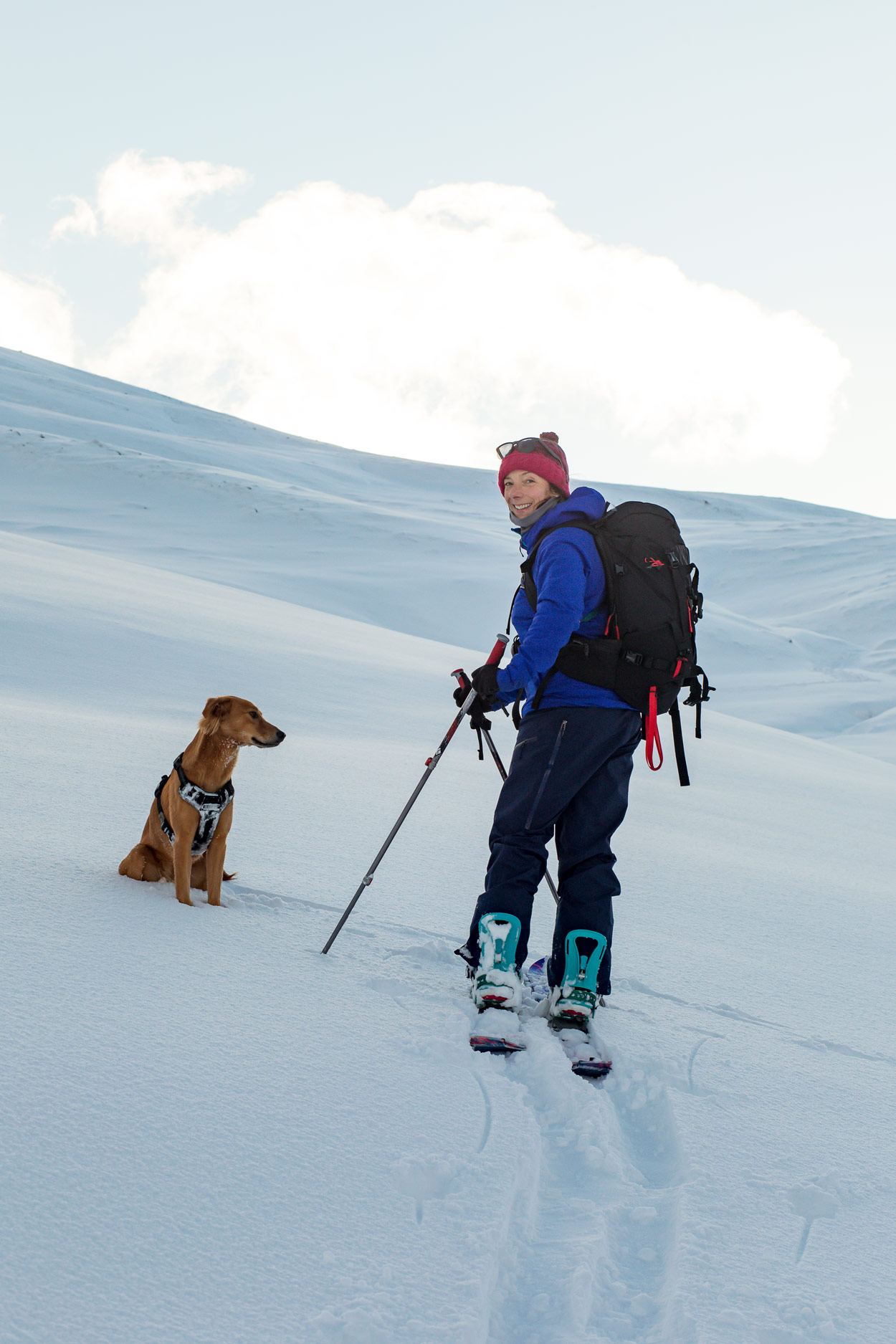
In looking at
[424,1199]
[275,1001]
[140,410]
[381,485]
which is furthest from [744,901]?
[140,410]

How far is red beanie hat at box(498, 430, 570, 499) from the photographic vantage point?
2799 millimetres

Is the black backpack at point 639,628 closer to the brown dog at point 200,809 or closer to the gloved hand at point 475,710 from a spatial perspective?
the gloved hand at point 475,710

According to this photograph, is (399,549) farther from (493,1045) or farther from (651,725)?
(493,1045)

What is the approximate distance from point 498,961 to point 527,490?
1427mm

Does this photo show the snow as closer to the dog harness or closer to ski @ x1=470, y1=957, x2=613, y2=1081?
ski @ x1=470, y1=957, x2=613, y2=1081

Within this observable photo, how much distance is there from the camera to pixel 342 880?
11.6 feet

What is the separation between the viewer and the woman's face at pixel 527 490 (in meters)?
2.82

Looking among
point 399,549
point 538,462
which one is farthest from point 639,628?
point 399,549

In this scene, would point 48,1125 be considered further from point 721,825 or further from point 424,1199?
point 721,825

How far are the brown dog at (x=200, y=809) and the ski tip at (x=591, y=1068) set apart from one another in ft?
4.61

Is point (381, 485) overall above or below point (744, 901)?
above

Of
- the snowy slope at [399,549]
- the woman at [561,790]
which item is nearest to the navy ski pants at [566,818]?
the woman at [561,790]

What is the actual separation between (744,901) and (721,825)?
5.21 ft

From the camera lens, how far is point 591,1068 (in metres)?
2.32
